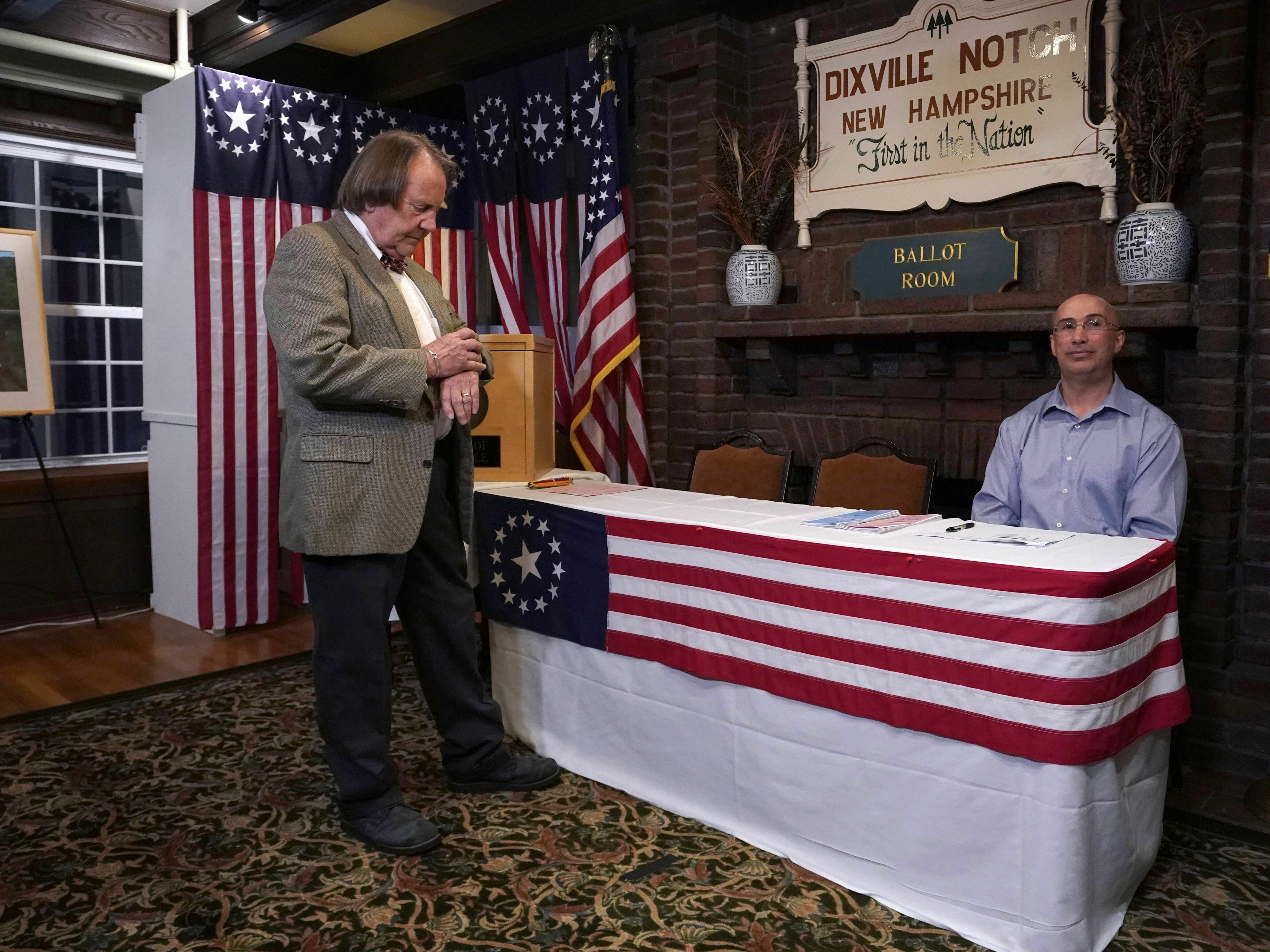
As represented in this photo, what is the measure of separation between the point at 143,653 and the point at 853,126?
3.40m

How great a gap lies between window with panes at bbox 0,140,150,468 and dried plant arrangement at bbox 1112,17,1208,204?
15.0 ft

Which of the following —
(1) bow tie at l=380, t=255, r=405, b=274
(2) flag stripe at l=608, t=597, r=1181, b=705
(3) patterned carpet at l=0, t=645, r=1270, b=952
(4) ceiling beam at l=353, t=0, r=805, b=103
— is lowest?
(3) patterned carpet at l=0, t=645, r=1270, b=952

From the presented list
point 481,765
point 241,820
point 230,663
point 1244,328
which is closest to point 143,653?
point 230,663

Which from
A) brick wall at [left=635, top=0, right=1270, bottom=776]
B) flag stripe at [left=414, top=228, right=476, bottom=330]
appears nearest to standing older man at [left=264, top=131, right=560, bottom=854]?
brick wall at [left=635, top=0, right=1270, bottom=776]

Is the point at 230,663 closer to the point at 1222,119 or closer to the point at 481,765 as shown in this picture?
the point at 481,765

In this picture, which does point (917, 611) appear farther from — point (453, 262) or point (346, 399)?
point (453, 262)

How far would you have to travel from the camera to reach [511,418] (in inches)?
132

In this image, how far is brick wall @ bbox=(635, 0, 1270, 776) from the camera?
2.87 meters

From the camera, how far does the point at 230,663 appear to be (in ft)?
13.1

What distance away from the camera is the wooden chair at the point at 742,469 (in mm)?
3758

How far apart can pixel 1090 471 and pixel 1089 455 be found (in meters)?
0.04

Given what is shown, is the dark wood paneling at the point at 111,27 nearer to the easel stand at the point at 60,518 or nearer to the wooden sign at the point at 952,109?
the easel stand at the point at 60,518

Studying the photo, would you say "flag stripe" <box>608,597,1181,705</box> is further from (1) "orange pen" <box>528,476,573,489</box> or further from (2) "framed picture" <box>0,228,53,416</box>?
(2) "framed picture" <box>0,228,53,416</box>

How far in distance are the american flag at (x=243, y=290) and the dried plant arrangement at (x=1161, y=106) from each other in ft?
10.5
